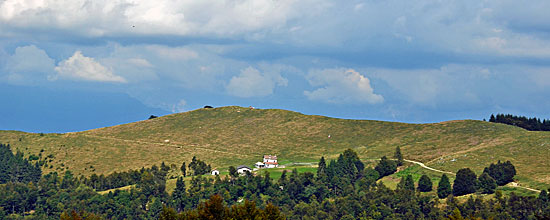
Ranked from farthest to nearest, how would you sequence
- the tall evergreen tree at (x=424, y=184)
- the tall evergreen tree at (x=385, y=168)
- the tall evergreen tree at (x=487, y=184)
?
the tall evergreen tree at (x=385, y=168) < the tall evergreen tree at (x=424, y=184) < the tall evergreen tree at (x=487, y=184)

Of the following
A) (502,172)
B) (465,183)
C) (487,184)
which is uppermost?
(502,172)

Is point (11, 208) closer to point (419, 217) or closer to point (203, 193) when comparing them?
point (203, 193)

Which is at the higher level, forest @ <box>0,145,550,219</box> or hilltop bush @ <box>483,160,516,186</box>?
hilltop bush @ <box>483,160,516,186</box>

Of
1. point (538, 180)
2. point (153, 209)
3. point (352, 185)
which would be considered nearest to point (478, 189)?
point (538, 180)

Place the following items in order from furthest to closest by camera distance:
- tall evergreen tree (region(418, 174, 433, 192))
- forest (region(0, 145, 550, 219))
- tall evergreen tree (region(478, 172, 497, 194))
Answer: tall evergreen tree (region(418, 174, 433, 192)), tall evergreen tree (region(478, 172, 497, 194)), forest (region(0, 145, 550, 219))

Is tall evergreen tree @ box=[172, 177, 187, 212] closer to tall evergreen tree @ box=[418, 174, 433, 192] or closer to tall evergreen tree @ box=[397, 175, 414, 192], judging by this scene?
tall evergreen tree @ box=[397, 175, 414, 192]

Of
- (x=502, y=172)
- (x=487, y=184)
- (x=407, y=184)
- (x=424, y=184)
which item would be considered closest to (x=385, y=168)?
(x=407, y=184)

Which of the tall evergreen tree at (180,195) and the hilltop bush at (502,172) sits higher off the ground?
the hilltop bush at (502,172)

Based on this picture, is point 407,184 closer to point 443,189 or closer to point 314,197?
point 443,189

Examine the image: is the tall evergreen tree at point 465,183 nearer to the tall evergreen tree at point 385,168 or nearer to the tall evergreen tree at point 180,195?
the tall evergreen tree at point 385,168

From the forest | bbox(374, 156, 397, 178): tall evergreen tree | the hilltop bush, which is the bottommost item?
the forest

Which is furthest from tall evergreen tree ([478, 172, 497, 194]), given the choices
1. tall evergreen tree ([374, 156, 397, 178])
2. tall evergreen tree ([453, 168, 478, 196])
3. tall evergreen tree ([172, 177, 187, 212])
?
tall evergreen tree ([172, 177, 187, 212])

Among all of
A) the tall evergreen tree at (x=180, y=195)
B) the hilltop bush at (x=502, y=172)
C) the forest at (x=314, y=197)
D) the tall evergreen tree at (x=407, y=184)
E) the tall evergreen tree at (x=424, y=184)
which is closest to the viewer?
the forest at (x=314, y=197)

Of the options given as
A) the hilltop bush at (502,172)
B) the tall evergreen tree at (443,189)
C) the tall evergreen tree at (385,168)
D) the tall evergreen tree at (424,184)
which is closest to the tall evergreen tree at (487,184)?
→ the hilltop bush at (502,172)
